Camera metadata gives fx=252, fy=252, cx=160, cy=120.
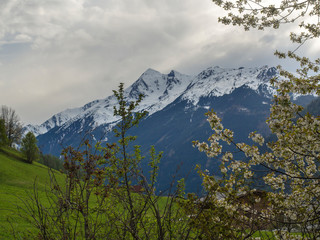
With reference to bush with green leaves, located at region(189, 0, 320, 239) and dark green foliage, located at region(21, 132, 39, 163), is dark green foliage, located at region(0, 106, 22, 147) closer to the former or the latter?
dark green foliage, located at region(21, 132, 39, 163)

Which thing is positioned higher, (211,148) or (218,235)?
(211,148)

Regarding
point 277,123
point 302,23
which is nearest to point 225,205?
point 277,123

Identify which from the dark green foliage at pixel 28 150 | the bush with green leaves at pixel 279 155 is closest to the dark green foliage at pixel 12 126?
the dark green foliage at pixel 28 150

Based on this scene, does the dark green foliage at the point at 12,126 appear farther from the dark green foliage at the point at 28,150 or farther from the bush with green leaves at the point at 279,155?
the bush with green leaves at the point at 279,155

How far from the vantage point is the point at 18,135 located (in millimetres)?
67750

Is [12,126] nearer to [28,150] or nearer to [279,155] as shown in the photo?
[28,150]

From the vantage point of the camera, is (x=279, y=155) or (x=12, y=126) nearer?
(x=279, y=155)

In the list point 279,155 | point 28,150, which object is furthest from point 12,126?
point 279,155

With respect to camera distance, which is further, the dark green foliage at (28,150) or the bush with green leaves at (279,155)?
the dark green foliage at (28,150)

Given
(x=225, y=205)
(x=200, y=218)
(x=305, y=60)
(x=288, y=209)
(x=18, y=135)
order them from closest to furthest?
(x=200, y=218), (x=225, y=205), (x=288, y=209), (x=305, y=60), (x=18, y=135)

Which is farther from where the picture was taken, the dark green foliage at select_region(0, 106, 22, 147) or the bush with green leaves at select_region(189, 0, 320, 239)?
the dark green foliage at select_region(0, 106, 22, 147)

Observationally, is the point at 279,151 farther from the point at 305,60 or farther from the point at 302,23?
the point at 302,23

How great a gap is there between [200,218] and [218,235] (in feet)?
1.57

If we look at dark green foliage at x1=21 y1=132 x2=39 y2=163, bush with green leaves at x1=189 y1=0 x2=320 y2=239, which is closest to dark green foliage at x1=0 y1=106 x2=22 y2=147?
dark green foliage at x1=21 y1=132 x2=39 y2=163
